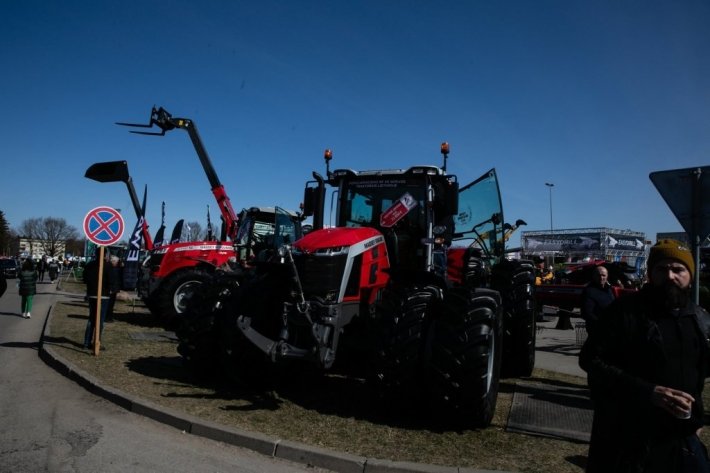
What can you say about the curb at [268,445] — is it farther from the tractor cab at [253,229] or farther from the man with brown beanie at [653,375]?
the tractor cab at [253,229]

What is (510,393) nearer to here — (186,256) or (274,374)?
(274,374)

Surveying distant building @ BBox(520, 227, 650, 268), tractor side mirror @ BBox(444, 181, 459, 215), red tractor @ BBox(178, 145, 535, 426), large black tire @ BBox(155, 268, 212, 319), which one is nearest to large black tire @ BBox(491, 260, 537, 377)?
red tractor @ BBox(178, 145, 535, 426)

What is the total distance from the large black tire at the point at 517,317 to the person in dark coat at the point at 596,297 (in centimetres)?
82

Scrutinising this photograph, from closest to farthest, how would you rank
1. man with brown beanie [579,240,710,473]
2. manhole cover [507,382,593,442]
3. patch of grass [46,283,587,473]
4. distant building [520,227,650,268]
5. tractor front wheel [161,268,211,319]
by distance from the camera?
man with brown beanie [579,240,710,473], patch of grass [46,283,587,473], manhole cover [507,382,593,442], tractor front wheel [161,268,211,319], distant building [520,227,650,268]

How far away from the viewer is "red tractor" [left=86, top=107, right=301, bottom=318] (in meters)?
11.2

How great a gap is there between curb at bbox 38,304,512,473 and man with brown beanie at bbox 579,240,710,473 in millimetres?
1819

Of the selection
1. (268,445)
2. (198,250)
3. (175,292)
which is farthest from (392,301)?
(198,250)

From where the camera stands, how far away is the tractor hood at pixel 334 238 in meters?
5.52

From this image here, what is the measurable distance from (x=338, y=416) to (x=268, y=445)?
1.02m

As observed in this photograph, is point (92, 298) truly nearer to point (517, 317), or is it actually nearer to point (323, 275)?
point (323, 275)

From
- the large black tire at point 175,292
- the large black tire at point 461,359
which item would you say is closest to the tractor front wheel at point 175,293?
the large black tire at point 175,292

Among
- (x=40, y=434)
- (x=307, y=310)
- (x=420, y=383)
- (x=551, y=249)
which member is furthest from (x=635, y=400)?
(x=551, y=249)

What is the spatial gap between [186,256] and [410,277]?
26.1 ft

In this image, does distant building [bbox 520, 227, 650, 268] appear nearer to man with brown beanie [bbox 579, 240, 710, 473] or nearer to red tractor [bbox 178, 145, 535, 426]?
red tractor [bbox 178, 145, 535, 426]
